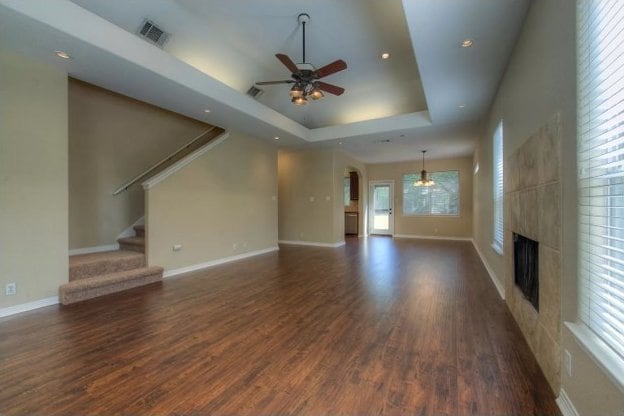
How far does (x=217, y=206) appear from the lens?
19.3ft

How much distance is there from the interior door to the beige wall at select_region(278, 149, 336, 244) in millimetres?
2833

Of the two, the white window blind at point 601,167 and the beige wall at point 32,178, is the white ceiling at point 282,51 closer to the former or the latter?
the beige wall at point 32,178

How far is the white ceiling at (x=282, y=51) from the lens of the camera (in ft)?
8.87

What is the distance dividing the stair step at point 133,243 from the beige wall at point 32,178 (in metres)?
1.31

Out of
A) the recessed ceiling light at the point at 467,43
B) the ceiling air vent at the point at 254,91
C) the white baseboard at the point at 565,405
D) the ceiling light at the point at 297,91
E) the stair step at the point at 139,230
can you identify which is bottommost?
the white baseboard at the point at 565,405

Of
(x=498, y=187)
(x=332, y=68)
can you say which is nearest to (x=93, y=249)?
(x=332, y=68)

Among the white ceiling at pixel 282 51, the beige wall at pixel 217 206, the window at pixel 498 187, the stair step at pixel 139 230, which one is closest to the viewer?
the white ceiling at pixel 282 51

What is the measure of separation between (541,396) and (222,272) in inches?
180

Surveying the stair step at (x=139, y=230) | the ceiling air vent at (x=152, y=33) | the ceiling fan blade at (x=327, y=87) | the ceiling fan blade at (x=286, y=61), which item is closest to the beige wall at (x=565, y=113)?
the ceiling fan blade at (x=327, y=87)

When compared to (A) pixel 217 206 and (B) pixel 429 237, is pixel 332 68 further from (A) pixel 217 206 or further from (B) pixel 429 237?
(B) pixel 429 237

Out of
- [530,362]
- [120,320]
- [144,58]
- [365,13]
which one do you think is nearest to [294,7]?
[365,13]

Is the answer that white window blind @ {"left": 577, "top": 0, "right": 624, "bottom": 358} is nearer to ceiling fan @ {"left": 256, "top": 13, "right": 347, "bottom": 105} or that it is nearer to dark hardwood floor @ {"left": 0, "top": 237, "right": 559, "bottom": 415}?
dark hardwood floor @ {"left": 0, "top": 237, "right": 559, "bottom": 415}

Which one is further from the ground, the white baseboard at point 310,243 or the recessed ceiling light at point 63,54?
the recessed ceiling light at point 63,54

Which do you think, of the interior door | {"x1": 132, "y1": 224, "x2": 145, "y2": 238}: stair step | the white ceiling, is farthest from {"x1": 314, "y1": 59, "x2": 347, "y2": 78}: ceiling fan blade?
the interior door
